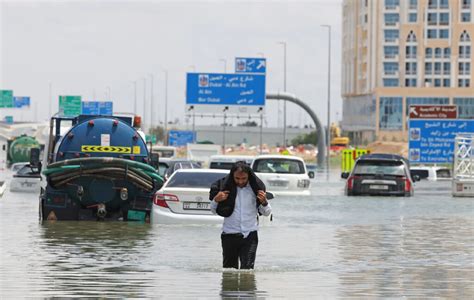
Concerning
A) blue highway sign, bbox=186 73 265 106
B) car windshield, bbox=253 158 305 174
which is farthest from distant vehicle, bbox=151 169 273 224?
blue highway sign, bbox=186 73 265 106

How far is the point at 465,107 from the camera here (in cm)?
17725

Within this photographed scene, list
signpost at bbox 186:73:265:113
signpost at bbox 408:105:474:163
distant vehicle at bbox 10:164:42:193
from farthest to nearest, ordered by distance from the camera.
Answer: signpost at bbox 186:73:265:113 < signpost at bbox 408:105:474:163 < distant vehicle at bbox 10:164:42:193

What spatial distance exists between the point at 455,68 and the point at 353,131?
2256 centimetres

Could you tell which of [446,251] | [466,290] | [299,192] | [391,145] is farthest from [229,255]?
[391,145]

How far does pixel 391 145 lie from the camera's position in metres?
154

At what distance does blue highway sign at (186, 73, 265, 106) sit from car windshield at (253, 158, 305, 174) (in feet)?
119

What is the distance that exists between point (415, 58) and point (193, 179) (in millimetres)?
152042

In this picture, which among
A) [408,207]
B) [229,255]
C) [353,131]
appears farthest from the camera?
[353,131]

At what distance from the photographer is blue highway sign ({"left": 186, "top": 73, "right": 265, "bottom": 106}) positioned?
8194cm

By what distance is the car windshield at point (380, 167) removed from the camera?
47.8 m

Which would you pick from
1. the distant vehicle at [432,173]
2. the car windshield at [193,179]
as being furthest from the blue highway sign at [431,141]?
the car windshield at [193,179]

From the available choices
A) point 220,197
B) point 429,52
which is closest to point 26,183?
point 220,197

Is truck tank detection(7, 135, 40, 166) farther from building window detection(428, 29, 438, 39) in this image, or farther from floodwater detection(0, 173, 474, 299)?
building window detection(428, 29, 438, 39)

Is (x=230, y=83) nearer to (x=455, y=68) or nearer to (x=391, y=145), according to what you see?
(x=391, y=145)
